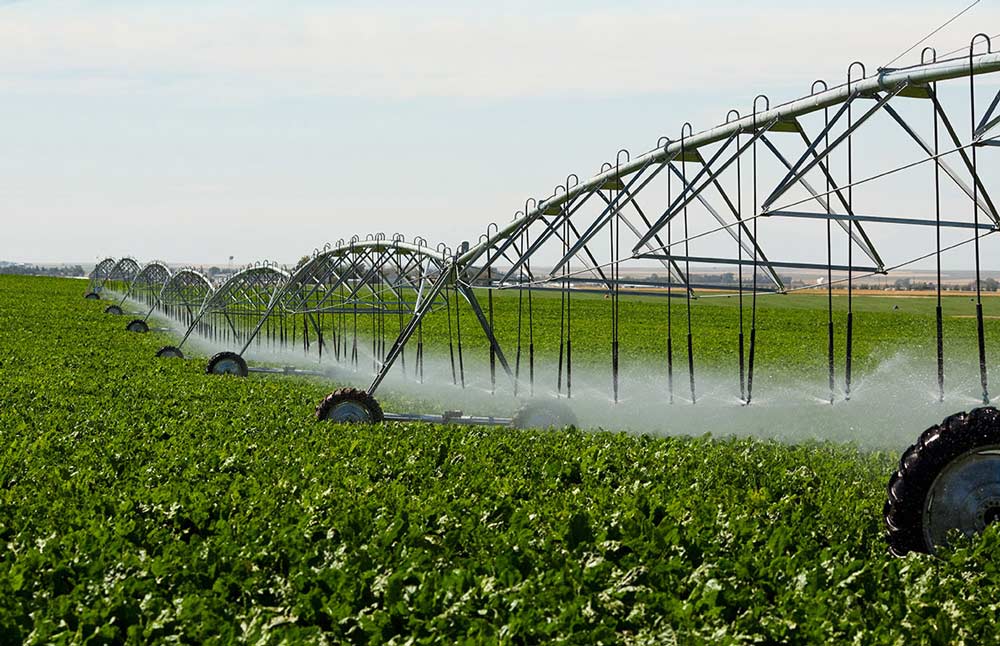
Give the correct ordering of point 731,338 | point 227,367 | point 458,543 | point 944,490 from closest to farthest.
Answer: point 944,490 → point 458,543 → point 227,367 → point 731,338

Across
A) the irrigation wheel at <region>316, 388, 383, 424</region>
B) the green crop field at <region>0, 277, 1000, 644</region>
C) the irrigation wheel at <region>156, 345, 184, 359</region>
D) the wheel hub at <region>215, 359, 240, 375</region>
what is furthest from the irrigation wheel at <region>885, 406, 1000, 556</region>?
the irrigation wheel at <region>156, 345, 184, 359</region>

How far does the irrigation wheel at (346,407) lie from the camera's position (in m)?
15.2

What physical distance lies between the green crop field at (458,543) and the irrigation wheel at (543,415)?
1.70 metres

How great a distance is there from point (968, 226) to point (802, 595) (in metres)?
5.26

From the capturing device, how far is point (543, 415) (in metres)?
15.4

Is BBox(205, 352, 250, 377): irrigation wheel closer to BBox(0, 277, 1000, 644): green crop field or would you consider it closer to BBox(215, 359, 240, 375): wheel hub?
BBox(215, 359, 240, 375): wheel hub

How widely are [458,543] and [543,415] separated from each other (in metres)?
7.75

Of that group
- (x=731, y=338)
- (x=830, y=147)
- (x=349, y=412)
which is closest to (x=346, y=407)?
(x=349, y=412)

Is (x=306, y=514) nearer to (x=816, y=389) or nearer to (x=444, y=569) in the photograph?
(x=444, y=569)

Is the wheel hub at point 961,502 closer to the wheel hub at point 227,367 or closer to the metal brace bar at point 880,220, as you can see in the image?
the metal brace bar at point 880,220

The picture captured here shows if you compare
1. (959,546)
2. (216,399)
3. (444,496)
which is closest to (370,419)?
(216,399)

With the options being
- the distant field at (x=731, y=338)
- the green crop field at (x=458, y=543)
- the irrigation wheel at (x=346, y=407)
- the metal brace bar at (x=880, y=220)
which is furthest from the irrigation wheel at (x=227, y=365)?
the metal brace bar at (x=880, y=220)

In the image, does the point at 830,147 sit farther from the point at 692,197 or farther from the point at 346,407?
the point at 346,407

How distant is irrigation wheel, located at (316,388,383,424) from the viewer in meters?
15.2
